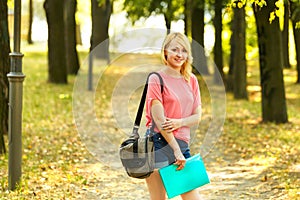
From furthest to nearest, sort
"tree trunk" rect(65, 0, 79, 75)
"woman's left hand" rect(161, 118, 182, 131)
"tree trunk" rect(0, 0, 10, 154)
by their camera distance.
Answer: "tree trunk" rect(65, 0, 79, 75) → "tree trunk" rect(0, 0, 10, 154) → "woman's left hand" rect(161, 118, 182, 131)

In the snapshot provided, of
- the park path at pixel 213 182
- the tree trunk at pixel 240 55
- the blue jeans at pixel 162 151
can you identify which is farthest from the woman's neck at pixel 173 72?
the tree trunk at pixel 240 55

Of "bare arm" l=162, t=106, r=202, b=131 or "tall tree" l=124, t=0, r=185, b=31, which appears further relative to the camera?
"tall tree" l=124, t=0, r=185, b=31

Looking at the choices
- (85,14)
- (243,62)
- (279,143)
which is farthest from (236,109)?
(85,14)

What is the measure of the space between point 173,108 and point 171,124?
0.15 meters

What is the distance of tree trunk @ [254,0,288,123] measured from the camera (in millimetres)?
15859

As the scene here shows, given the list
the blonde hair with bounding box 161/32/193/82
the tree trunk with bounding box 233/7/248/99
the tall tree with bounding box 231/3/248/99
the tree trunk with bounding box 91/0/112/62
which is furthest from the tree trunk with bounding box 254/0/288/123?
the blonde hair with bounding box 161/32/193/82

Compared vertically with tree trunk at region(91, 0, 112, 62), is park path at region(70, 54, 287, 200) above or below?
below

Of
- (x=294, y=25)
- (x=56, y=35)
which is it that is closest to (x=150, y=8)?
(x=56, y=35)

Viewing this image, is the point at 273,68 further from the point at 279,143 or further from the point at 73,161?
the point at 73,161

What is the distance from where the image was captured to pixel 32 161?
10.9m

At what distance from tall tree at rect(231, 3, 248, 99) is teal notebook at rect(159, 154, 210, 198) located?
1622 cm

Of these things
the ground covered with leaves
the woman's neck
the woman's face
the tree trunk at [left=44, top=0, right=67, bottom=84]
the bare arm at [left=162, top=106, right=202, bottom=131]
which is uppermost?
the woman's face

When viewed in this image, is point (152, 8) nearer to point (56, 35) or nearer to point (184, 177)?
point (56, 35)

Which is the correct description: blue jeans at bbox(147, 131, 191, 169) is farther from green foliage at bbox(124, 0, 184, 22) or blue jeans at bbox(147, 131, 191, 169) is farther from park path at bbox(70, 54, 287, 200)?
green foliage at bbox(124, 0, 184, 22)
